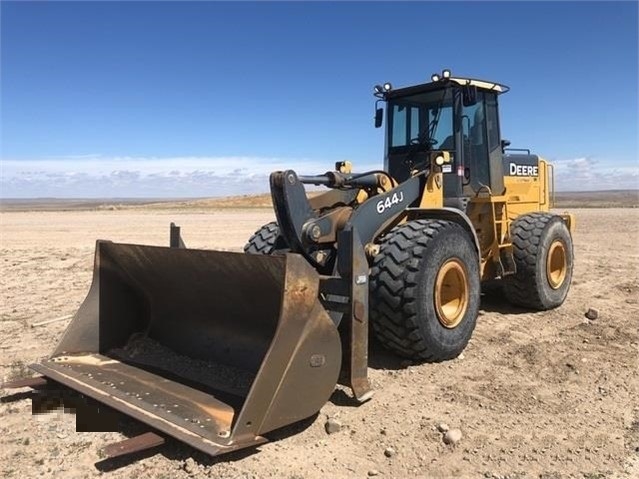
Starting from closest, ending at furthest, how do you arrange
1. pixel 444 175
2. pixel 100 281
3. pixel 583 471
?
pixel 583 471
pixel 100 281
pixel 444 175

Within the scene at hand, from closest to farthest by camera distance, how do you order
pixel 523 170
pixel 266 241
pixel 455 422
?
pixel 455 422 → pixel 266 241 → pixel 523 170

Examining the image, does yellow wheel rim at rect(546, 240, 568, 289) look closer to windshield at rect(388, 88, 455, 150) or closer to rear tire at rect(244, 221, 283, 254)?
windshield at rect(388, 88, 455, 150)

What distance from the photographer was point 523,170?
8203mm

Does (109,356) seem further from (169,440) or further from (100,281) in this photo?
(169,440)

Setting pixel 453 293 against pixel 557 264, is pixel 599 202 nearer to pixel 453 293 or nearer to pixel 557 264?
pixel 557 264

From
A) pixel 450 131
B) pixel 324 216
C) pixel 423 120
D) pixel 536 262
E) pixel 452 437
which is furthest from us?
pixel 536 262

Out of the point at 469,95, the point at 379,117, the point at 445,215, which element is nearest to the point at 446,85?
the point at 469,95

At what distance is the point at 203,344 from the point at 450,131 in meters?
3.58

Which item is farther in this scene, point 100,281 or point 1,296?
point 1,296

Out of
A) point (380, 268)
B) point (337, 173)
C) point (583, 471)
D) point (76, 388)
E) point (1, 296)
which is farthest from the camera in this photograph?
point (1, 296)

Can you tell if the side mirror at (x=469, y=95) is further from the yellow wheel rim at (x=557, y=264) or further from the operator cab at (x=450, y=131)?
the yellow wheel rim at (x=557, y=264)

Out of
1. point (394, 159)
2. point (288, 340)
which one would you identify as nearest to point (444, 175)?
point (394, 159)

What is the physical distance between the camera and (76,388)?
14.2 feet

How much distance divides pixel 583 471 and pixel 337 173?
324 cm
